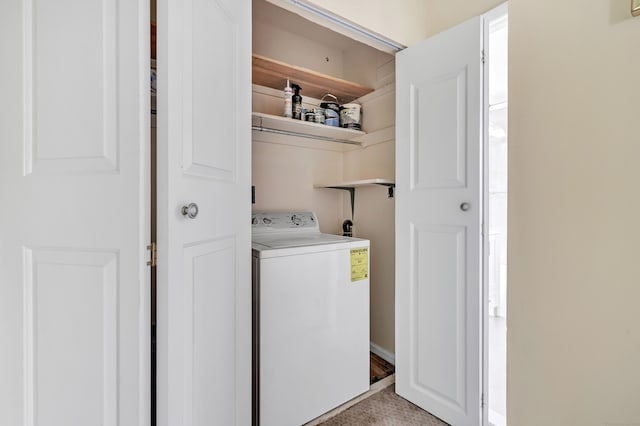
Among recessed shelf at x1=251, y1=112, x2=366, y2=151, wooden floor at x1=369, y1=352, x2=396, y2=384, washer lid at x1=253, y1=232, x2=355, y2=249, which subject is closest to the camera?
washer lid at x1=253, y1=232, x2=355, y2=249

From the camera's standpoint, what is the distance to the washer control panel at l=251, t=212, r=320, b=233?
188cm

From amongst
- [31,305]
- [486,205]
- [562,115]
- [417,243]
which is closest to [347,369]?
[417,243]

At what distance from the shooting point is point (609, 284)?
0.87m

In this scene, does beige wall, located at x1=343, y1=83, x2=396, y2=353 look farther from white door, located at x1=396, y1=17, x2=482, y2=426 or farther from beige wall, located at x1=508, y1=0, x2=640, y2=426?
beige wall, located at x1=508, y1=0, x2=640, y2=426

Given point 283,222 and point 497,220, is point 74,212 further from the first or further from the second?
point 497,220

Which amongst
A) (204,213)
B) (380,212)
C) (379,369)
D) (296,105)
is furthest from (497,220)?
(204,213)

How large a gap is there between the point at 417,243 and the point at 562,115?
896mm

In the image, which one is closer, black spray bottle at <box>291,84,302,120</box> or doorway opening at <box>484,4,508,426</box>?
black spray bottle at <box>291,84,302,120</box>

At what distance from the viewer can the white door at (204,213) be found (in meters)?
0.80

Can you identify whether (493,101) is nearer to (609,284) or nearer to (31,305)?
(609,284)

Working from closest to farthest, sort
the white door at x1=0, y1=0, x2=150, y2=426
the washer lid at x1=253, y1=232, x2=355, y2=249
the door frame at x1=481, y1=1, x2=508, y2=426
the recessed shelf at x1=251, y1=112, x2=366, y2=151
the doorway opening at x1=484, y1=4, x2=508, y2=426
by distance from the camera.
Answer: the white door at x1=0, y1=0, x2=150, y2=426 < the door frame at x1=481, y1=1, x2=508, y2=426 < the washer lid at x1=253, y1=232, x2=355, y2=249 < the recessed shelf at x1=251, y1=112, x2=366, y2=151 < the doorway opening at x1=484, y1=4, x2=508, y2=426

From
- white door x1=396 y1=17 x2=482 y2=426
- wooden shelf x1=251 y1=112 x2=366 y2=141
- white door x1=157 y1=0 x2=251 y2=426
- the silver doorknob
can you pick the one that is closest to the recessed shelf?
wooden shelf x1=251 y1=112 x2=366 y2=141

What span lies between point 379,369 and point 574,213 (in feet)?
5.31

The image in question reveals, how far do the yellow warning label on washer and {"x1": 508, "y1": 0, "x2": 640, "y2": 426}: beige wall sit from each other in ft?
2.66
